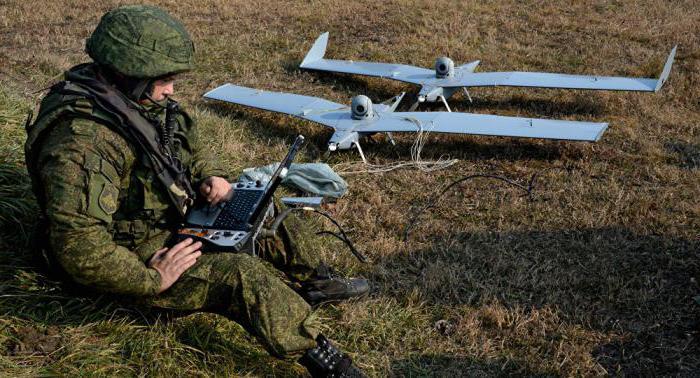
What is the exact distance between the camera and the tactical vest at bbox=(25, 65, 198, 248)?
10.8 ft

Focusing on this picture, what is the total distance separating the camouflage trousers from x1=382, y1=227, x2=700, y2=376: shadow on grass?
146 centimetres

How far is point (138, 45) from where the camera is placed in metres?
3.46

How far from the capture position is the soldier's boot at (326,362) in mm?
3664

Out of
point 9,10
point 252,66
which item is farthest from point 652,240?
point 9,10

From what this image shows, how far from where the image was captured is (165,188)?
3.72m

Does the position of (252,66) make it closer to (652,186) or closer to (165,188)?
(652,186)

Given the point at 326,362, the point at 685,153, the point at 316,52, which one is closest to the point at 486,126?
the point at 685,153

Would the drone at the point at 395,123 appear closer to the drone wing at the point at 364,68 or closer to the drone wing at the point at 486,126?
the drone wing at the point at 486,126

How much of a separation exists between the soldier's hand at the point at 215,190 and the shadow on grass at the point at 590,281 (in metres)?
1.45

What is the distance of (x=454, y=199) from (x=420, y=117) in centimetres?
136

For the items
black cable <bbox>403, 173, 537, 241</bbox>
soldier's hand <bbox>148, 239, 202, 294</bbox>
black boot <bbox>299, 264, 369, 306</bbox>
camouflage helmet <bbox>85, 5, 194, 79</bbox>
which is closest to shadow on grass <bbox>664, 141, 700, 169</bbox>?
black cable <bbox>403, 173, 537, 241</bbox>

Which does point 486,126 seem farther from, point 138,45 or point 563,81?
point 138,45

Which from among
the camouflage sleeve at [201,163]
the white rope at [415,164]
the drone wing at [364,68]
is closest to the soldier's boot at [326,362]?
the camouflage sleeve at [201,163]

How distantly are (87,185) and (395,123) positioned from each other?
449 cm
